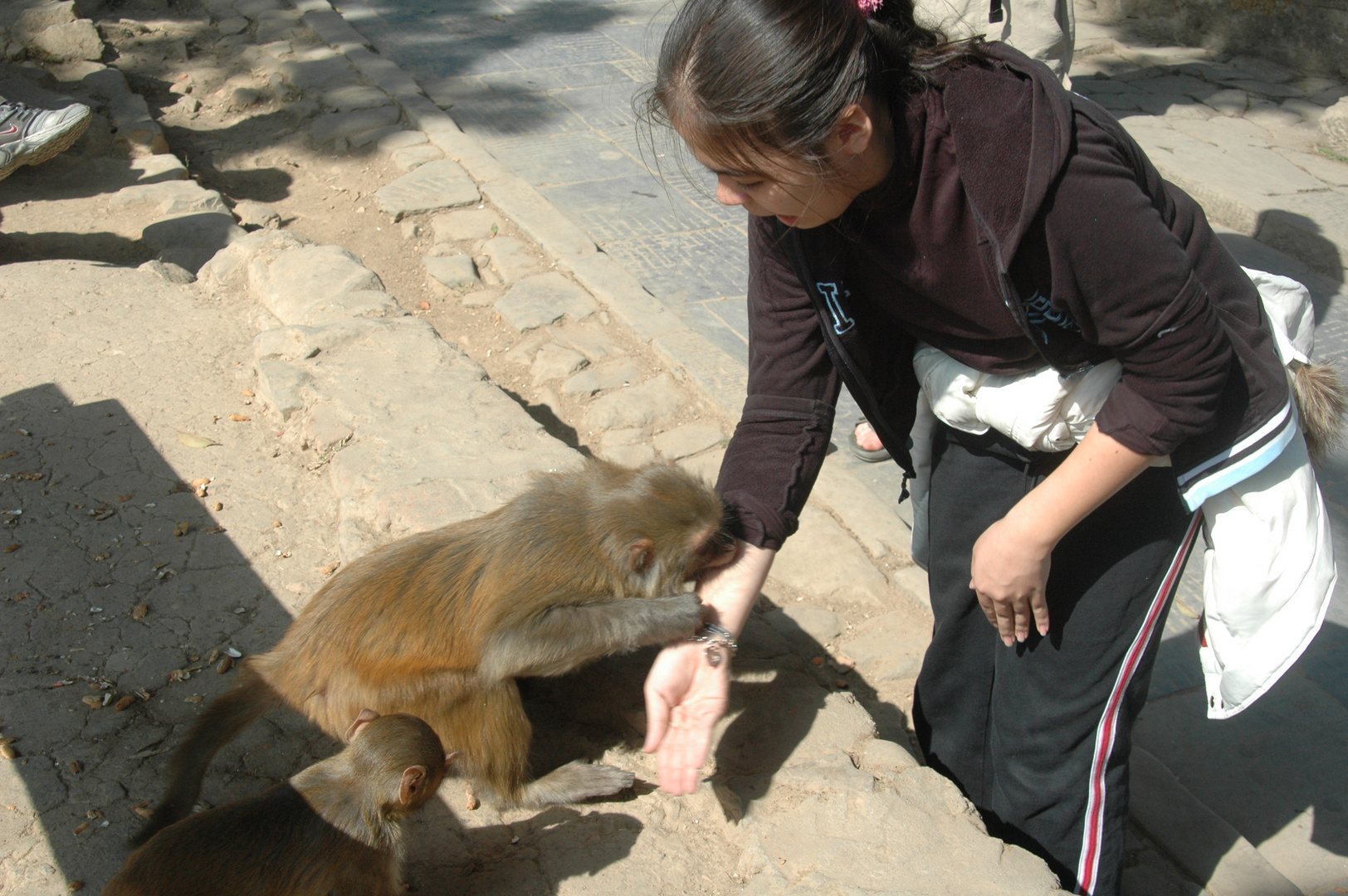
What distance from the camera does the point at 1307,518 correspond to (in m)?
1.87

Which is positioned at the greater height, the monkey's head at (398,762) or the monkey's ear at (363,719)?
the monkey's head at (398,762)

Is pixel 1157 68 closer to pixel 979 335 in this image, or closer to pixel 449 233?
pixel 449 233

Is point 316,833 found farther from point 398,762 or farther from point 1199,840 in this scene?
point 1199,840

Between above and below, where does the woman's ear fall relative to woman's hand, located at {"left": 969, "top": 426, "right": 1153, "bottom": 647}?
above

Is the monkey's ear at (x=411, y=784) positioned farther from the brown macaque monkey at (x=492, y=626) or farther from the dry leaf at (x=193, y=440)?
the dry leaf at (x=193, y=440)

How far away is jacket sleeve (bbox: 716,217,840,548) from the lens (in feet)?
7.27

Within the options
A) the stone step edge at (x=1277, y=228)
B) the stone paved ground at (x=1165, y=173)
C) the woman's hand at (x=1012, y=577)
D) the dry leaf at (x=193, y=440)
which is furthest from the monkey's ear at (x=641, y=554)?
the stone step edge at (x=1277, y=228)

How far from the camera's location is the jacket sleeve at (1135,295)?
62.0 inches

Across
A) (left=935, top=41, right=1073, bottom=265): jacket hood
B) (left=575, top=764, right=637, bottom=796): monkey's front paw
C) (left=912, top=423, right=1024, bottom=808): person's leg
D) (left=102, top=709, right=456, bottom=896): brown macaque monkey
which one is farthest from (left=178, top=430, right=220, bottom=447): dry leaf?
(left=935, top=41, right=1073, bottom=265): jacket hood

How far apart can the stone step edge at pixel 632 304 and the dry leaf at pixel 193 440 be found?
75.7 inches

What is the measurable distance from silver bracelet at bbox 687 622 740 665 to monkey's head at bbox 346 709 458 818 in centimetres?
60

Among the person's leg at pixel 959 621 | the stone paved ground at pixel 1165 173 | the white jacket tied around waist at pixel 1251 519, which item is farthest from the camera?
the stone paved ground at pixel 1165 173

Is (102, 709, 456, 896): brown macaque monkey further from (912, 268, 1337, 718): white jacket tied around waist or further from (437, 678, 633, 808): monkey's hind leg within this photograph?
(912, 268, 1337, 718): white jacket tied around waist

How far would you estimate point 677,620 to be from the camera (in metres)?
2.32
